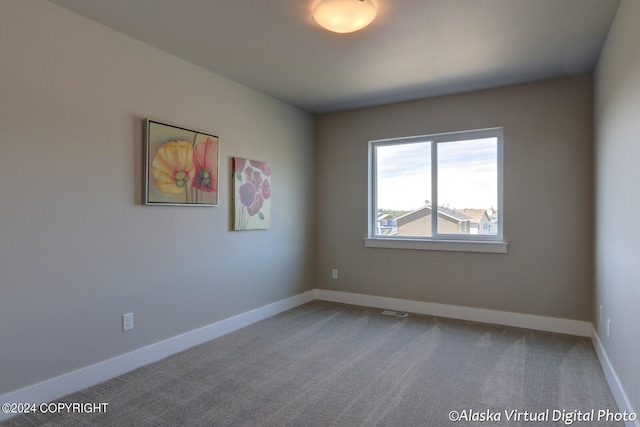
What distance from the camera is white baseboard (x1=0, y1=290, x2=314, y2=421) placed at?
213 cm

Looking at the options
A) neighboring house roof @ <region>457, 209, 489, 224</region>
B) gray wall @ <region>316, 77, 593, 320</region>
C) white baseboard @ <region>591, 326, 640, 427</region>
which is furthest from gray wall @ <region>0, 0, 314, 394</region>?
white baseboard @ <region>591, 326, 640, 427</region>

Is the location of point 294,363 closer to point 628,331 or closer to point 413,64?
point 628,331

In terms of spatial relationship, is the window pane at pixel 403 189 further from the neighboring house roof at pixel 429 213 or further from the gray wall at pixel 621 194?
the gray wall at pixel 621 194

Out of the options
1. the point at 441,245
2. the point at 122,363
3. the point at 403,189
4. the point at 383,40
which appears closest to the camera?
the point at 122,363

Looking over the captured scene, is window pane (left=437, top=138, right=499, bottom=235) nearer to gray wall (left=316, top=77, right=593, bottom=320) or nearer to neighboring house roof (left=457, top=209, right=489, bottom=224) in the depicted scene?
neighboring house roof (left=457, top=209, right=489, bottom=224)

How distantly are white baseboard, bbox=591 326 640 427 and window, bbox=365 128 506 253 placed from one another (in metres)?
1.14

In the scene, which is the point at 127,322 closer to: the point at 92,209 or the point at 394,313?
the point at 92,209

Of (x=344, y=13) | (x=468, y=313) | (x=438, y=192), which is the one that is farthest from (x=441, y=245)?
(x=344, y=13)

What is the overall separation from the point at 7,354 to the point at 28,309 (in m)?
0.25

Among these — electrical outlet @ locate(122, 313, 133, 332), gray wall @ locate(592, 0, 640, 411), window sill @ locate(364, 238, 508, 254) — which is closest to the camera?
gray wall @ locate(592, 0, 640, 411)

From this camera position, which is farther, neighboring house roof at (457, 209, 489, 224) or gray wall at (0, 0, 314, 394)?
neighboring house roof at (457, 209, 489, 224)

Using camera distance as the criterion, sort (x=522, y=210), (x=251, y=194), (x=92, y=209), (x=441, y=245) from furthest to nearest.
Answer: (x=441, y=245) < (x=251, y=194) < (x=522, y=210) < (x=92, y=209)

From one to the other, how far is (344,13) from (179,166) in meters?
1.70

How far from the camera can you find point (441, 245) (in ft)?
13.1
